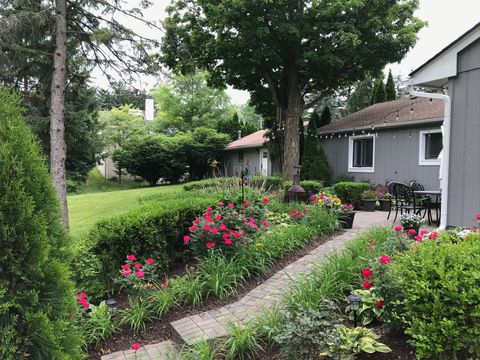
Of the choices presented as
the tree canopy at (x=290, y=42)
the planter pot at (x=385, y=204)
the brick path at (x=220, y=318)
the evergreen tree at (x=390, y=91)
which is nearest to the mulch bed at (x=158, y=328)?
the brick path at (x=220, y=318)

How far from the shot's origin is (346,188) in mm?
9984

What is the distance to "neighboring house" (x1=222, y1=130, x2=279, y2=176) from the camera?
61.8ft

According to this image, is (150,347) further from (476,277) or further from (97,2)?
(97,2)

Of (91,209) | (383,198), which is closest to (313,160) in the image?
(383,198)

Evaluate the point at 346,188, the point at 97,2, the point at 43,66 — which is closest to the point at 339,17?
the point at 346,188

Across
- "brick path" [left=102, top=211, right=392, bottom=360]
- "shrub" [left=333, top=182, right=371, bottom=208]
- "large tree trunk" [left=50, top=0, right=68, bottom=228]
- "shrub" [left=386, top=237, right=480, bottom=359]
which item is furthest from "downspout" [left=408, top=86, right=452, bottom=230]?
"large tree trunk" [left=50, top=0, right=68, bottom=228]

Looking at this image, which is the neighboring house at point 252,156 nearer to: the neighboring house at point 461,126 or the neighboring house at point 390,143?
the neighboring house at point 390,143

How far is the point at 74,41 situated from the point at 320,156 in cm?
1000

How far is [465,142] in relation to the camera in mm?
5078

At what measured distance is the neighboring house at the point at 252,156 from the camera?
18.8 meters

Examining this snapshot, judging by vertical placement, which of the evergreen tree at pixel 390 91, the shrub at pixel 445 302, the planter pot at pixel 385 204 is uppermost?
the evergreen tree at pixel 390 91

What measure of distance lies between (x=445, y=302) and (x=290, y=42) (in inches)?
462

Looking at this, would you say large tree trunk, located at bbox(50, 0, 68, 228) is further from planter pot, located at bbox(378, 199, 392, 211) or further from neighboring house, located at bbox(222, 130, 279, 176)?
neighboring house, located at bbox(222, 130, 279, 176)

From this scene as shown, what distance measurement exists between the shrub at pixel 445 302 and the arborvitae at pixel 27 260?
6.65ft
